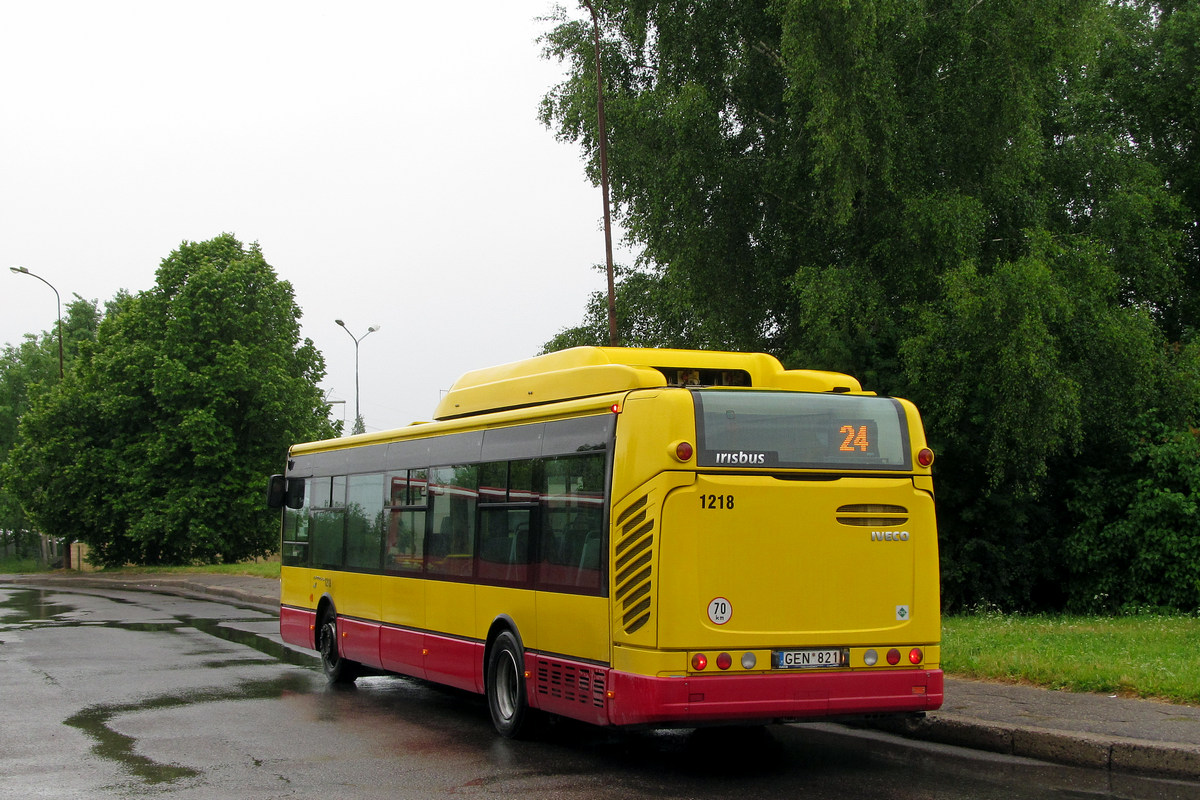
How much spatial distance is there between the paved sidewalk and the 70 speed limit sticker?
2.17 m

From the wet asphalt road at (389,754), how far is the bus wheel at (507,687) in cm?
19

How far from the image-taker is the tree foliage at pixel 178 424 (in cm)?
4662

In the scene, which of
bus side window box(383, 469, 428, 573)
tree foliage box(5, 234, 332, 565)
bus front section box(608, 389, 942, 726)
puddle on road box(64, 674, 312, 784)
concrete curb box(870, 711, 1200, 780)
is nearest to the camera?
concrete curb box(870, 711, 1200, 780)

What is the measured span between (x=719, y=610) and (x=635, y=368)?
1982 millimetres

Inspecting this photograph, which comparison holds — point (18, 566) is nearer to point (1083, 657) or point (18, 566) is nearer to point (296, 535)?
point (296, 535)

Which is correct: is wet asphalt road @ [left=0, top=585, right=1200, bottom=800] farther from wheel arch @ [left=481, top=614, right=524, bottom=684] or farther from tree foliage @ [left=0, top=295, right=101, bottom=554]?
tree foliage @ [left=0, top=295, right=101, bottom=554]

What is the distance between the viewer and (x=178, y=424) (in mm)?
47344

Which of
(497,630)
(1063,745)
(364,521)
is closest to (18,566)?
(364,521)

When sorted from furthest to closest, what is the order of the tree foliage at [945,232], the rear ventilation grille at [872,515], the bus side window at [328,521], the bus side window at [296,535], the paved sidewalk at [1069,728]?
the tree foliage at [945,232], the bus side window at [296,535], the bus side window at [328,521], the rear ventilation grille at [872,515], the paved sidewalk at [1069,728]

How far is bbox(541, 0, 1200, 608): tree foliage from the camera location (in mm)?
22016

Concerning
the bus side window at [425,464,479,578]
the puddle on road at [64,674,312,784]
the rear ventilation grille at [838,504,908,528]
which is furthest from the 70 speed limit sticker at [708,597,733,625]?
the puddle on road at [64,674,312,784]

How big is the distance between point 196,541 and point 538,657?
39.8 meters

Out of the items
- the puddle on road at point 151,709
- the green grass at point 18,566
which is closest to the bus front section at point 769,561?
the puddle on road at point 151,709

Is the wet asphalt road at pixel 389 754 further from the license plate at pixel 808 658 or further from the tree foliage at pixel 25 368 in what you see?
the tree foliage at pixel 25 368
